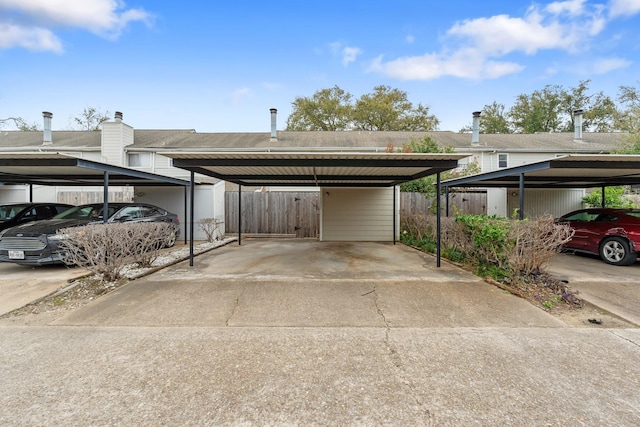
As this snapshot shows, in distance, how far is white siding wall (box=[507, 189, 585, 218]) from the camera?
1191 cm

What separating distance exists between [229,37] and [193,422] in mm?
12215

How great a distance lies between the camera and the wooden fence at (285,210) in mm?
12312

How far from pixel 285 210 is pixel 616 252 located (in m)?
9.92

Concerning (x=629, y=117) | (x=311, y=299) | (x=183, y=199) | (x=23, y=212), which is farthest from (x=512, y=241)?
(x=629, y=117)

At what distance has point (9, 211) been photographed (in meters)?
8.57

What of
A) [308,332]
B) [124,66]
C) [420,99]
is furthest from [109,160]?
[420,99]

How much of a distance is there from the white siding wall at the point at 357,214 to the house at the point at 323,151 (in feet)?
0.12

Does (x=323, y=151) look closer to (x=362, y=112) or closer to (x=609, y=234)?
(x=609, y=234)

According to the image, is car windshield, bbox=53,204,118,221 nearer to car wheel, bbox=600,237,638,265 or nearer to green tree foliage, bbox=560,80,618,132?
car wheel, bbox=600,237,638,265

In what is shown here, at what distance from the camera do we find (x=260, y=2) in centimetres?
955

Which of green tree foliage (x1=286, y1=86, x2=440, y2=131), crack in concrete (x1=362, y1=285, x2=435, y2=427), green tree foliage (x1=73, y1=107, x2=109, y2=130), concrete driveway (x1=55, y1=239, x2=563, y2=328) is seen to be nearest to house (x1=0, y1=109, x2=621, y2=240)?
concrete driveway (x1=55, y1=239, x2=563, y2=328)

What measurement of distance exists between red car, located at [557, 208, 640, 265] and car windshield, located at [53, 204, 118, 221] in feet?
39.9

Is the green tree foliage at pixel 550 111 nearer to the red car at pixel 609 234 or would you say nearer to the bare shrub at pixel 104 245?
the red car at pixel 609 234

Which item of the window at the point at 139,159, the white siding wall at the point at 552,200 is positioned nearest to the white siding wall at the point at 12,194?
the window at the point at 139,159
